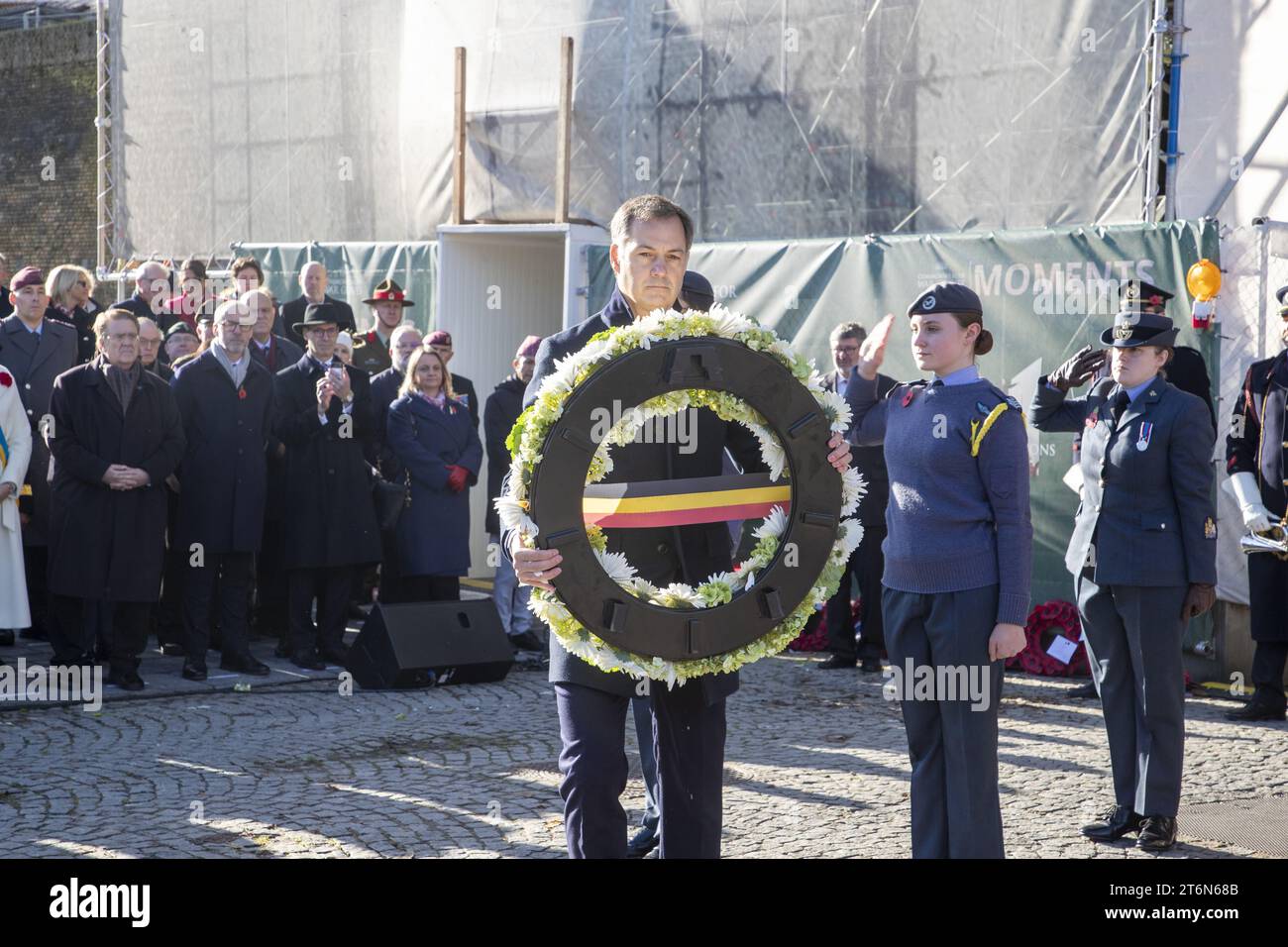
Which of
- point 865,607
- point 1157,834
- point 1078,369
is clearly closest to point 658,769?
point 1157,834

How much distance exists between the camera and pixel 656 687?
14.1ft

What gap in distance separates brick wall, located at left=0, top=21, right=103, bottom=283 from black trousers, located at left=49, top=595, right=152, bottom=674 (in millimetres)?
17733

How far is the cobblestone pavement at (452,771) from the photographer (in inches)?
242

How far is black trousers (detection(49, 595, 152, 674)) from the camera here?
9.23m

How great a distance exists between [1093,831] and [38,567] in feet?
24.3

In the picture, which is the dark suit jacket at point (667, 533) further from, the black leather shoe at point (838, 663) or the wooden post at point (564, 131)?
the wooden post at point (564, 131)

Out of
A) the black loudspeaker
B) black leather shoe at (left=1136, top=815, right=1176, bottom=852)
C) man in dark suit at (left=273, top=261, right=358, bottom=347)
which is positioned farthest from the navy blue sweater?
man in dark suit at (left=273, top=261, right=358, bottom=347)

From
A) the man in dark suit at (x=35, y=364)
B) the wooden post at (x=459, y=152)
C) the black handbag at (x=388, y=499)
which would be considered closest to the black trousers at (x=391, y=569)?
the black handbag at (x=388, y=499)

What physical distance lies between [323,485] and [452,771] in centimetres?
319

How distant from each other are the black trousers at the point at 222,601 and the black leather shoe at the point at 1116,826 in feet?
18.3

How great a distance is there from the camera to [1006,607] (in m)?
5.05

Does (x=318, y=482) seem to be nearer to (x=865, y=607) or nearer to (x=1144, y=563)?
(x=865, y=607)
